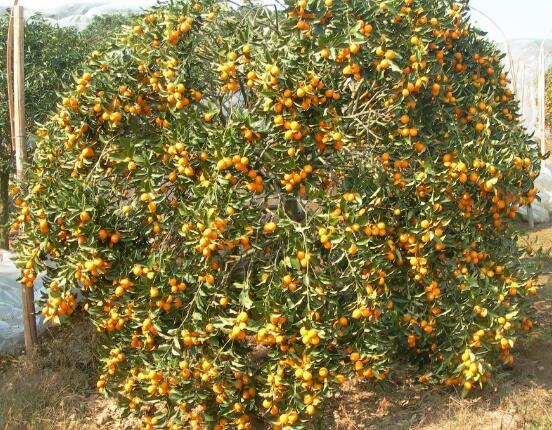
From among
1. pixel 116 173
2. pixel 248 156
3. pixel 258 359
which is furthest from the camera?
pixel 258 359

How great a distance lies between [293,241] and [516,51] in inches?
758

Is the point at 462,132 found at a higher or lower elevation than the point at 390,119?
lower

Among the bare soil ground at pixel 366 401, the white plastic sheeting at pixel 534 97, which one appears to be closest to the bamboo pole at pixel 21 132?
the bare soil ground at pixel 366 401

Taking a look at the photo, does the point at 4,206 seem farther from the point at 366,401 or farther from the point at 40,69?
the point at 366,401

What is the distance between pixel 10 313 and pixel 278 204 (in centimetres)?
287

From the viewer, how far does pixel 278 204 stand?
291cm

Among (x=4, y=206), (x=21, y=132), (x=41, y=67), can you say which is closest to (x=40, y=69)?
(x=41, y=67)

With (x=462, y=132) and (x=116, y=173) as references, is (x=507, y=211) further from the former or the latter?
(x=116, y=173)

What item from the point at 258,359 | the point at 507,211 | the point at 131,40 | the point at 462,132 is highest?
the point at 131,40

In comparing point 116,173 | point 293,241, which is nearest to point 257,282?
point 293,241

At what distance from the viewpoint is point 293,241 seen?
2.75 m

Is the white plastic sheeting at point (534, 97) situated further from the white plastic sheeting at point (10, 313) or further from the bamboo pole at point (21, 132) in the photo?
the white plastic sheeting at point (10, 313)

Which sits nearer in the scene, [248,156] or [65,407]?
[248,156]

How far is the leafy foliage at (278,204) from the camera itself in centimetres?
273
